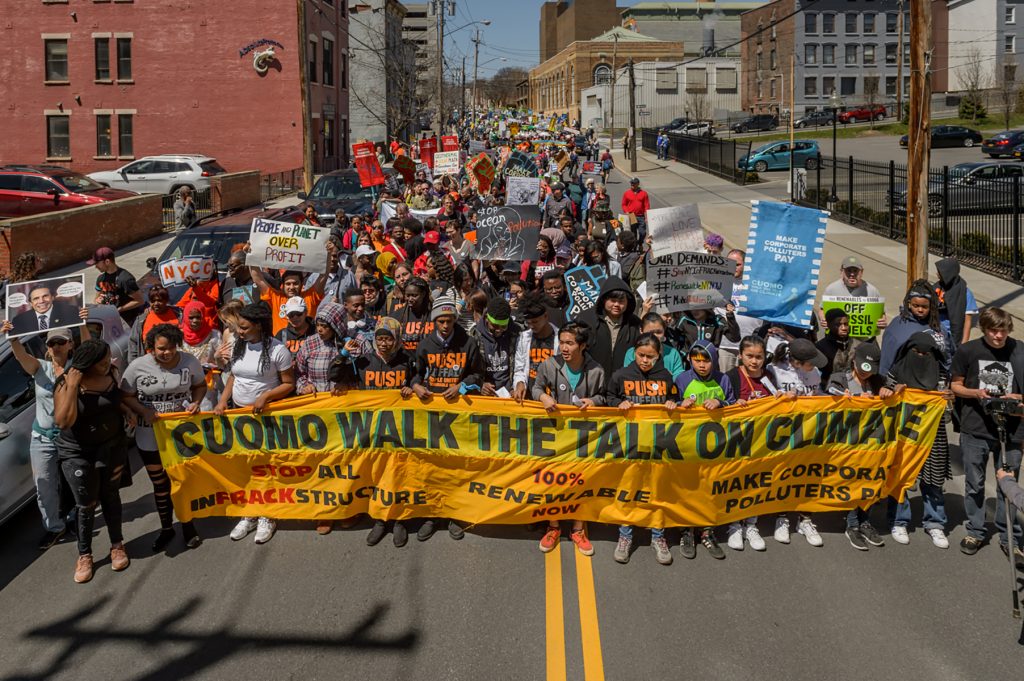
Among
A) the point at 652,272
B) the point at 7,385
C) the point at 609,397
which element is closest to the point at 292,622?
the point at 609,397

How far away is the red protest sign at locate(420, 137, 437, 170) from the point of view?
2827 centimetres

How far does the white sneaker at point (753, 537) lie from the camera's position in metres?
6.54

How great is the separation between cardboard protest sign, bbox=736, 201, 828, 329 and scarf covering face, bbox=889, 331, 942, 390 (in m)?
1.36

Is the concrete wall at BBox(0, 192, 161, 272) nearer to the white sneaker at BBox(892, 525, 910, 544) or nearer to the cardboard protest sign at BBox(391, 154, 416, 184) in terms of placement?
the cardboard protest sign at BBox(391, 154, 416, 184)

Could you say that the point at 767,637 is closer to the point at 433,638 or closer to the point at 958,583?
the point at 958,583

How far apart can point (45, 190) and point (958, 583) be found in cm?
2541

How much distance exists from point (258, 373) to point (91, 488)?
4.56 ft

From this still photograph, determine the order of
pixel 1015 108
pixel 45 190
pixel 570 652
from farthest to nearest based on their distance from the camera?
pixel 1015 108
pixel 45 190
pixel 570 652

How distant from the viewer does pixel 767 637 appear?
17.4 feet

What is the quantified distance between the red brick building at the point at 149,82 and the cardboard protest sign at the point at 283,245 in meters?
31.6

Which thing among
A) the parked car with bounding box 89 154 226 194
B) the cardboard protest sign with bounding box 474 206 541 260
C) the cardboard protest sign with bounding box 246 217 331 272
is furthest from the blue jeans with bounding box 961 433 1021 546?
the parked car with bounding box 89 154 226 194

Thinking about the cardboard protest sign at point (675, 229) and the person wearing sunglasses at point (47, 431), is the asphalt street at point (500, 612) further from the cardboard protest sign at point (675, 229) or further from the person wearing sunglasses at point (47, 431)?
the cardboard protest sign at point (675, 229)

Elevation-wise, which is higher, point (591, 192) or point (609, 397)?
point (591, 192)

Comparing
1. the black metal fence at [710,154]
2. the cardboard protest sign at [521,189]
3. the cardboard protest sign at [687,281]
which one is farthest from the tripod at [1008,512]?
the black metal fence at [710,154]
